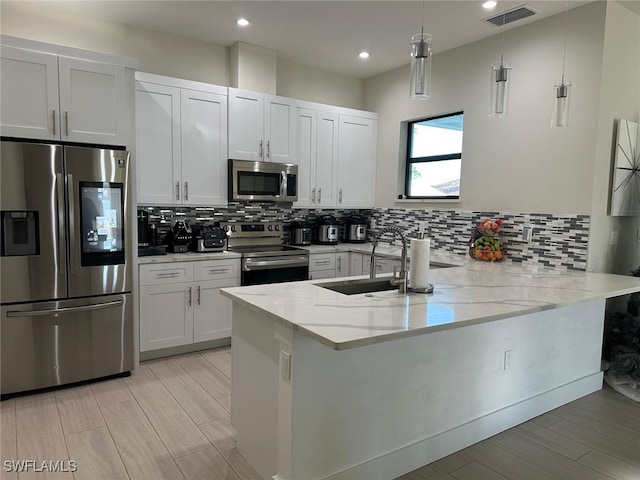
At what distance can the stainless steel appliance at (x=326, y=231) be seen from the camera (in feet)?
16.1

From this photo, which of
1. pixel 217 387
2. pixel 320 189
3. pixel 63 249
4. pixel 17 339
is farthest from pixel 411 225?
pixel 17 339

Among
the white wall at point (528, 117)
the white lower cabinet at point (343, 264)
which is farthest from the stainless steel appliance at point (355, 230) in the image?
the white wall at point (528, 117)

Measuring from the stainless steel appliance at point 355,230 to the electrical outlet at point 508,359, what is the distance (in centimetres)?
270

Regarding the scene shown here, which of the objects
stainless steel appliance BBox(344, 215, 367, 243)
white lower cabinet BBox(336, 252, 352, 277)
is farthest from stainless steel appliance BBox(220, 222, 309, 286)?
stainless steel appliance BBox(344, 215, 367, 243)

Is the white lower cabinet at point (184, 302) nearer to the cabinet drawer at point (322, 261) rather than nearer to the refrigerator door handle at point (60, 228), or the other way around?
the refrigerator door handle at point (60, 228)

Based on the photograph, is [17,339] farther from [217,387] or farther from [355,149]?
[355,149]

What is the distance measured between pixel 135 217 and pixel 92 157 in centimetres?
52

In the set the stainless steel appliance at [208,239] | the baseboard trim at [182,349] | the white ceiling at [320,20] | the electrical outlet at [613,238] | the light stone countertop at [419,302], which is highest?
the white ceiling at [320,20]

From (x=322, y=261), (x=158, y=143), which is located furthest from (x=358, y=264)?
(x=158, y=143)

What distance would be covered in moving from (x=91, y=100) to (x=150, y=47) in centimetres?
118

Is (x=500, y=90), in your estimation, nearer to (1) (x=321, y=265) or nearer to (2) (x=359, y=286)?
(2) (x=359, y=286)

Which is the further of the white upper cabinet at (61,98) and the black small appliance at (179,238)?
the black small appliance at (179,238)

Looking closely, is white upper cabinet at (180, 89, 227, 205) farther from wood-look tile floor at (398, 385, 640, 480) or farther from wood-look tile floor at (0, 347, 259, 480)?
wood-look tile floor at (398, 385, 640, 480)

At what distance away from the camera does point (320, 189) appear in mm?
4789
